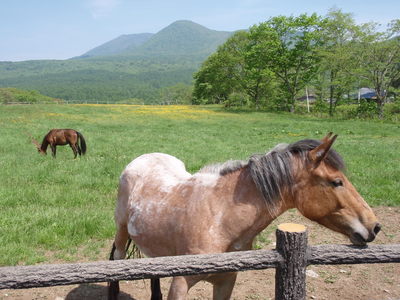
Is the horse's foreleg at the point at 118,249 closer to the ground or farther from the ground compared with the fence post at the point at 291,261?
closer to the ground

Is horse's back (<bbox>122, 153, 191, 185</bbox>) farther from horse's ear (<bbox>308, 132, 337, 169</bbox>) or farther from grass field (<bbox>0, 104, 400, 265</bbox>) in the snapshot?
grass field (<bbox>0, 104, 400, 265</bbox>)

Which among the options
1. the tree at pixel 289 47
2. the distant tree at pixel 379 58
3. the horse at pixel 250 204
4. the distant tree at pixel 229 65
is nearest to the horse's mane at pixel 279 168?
the horse at pixel 250 204

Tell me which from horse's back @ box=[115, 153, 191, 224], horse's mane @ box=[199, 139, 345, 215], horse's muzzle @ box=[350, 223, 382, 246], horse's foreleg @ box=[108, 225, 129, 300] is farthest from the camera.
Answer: horse's foreleg @ box=[108, 225, 129, 300]

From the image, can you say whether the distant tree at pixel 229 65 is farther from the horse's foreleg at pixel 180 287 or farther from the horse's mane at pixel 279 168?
the horse's foreleg at pixel 180 287

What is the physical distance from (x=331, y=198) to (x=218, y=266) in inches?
44.7

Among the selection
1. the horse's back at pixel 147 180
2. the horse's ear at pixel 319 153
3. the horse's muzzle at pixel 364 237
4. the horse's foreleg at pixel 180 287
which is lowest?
the horse's foreleg at pixel 180 287

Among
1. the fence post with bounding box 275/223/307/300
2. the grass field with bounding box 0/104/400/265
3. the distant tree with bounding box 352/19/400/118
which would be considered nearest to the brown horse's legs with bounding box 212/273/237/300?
the fence post with bounding box 275/223/307/300

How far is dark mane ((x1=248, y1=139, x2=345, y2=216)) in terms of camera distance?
286 cm

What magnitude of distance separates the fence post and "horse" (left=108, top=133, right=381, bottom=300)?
43 cm

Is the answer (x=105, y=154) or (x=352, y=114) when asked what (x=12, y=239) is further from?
(x=352, y=114)

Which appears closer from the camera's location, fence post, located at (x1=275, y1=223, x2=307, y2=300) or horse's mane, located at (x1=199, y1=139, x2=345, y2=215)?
fence post, located at (x1=275, y1=223, x2=307, y2=300)

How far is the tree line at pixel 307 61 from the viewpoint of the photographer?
30347 millimetres

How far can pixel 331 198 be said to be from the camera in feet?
8.97

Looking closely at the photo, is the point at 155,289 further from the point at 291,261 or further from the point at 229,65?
the point at 229,65
